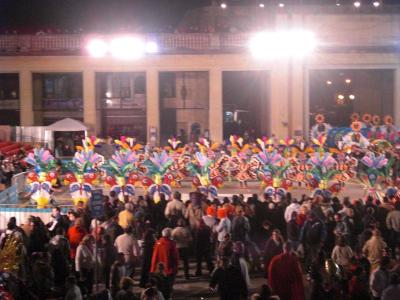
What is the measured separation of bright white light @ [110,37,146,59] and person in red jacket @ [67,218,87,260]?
23.1 metres

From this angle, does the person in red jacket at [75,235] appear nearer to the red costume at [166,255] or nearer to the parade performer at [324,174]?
the red costume at [166,255]

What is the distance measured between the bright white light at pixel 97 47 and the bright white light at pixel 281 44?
285 inches

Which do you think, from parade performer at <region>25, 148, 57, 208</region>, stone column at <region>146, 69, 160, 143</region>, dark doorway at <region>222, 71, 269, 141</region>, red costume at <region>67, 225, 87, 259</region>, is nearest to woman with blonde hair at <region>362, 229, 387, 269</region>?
red costume at <region>67, 225, 87, 259</region>

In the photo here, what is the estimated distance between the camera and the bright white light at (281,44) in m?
35.4

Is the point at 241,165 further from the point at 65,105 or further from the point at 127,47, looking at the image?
the point at 65,105

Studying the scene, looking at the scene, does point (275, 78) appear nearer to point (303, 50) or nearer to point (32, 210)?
point (303, 50)

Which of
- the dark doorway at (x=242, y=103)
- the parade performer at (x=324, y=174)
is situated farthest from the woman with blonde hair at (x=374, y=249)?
the dark doorway at (x=242, y=103)

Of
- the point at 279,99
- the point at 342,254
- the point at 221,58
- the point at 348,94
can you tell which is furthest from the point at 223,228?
the point at 348,94

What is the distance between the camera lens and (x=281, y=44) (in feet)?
118

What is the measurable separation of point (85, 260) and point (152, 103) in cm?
2479

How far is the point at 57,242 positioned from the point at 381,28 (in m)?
27.9

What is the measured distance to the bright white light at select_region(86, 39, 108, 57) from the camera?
3659 centimetres

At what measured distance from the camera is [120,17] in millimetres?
51438

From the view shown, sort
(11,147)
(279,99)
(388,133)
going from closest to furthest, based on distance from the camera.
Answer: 1. (388,133)
2. (11,147)
3. (279,99)
